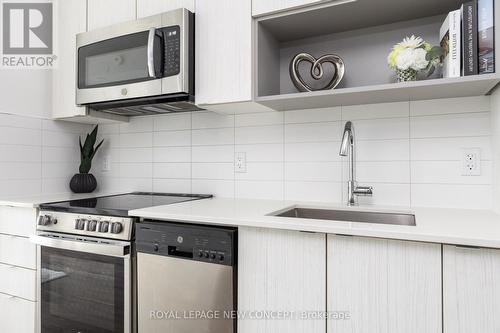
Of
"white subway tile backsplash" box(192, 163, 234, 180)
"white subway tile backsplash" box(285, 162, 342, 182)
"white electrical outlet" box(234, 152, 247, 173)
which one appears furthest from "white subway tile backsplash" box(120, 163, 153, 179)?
"white subway tile backsplash" box(285, 162, 342, 182)

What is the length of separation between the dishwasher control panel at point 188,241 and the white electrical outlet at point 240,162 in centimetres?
67

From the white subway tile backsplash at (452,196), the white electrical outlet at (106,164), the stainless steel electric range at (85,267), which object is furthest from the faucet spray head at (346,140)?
the white electrical outlet at (106,164)

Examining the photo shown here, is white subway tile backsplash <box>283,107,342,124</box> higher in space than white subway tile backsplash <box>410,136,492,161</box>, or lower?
higher

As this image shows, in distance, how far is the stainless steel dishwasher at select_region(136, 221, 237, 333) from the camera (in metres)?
1.19

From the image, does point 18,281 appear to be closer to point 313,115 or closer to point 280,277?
point 280,277

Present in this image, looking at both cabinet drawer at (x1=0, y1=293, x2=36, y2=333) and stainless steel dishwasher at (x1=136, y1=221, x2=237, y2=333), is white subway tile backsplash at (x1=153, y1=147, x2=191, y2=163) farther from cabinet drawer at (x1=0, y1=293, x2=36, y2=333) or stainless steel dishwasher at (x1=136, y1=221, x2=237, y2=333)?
cabinet drawer at (x1=0, y1=293, x2=36, y2=333)

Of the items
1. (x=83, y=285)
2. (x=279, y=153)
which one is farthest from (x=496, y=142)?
(x=83, y=285)

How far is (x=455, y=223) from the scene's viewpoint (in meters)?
1.08

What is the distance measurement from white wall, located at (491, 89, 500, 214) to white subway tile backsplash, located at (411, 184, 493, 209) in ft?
0.17

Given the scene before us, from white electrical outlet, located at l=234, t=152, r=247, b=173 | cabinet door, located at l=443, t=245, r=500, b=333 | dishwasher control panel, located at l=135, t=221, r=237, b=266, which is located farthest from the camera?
white electrical outlet, located at l=234, t=152, r=247, b=173

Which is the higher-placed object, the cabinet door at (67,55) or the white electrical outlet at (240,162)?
the cabinet door at (67,55)

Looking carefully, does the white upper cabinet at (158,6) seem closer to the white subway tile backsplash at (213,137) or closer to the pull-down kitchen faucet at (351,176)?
the white subway tile backsplash at (213,137)

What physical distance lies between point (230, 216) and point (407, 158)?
3.00ft

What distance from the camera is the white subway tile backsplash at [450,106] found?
1.39 metres
